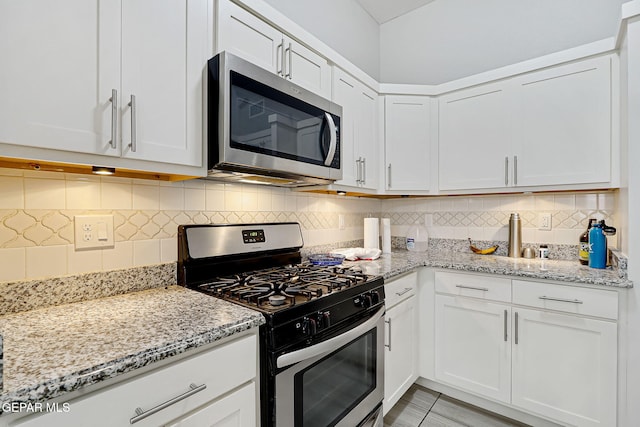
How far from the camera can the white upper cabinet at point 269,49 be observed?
4.24 ft

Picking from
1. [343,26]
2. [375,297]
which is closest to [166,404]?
[375,297]

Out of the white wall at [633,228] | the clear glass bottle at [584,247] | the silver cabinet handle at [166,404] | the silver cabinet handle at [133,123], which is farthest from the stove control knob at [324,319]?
the clear glass bottle at [584,247]

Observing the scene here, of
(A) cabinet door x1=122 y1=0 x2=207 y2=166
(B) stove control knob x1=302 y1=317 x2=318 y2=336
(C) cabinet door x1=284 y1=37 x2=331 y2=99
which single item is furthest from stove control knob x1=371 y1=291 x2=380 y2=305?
(C) cabinet door x1=284 y1=37 x2=331 y2=99

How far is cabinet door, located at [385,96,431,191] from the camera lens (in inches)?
93.5

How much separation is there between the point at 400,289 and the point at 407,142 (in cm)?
114

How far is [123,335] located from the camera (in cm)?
83

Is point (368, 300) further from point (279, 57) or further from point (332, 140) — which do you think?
point (279, 57)

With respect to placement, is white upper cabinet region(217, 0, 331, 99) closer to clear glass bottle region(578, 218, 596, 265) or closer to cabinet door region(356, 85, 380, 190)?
cabinet door region(356, 85, 380, 190)

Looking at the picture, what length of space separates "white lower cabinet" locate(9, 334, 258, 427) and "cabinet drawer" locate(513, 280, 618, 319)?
156 centimetres

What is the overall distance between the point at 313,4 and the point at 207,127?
67.5 inches

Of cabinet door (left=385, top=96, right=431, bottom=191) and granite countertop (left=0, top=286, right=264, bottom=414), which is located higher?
cabinet door (left=385, top=96, right=431, bottom=191)

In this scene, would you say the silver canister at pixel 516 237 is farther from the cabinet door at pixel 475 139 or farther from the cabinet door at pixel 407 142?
the cabinet door at pixel 407 142

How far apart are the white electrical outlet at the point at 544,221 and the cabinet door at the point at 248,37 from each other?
201cm

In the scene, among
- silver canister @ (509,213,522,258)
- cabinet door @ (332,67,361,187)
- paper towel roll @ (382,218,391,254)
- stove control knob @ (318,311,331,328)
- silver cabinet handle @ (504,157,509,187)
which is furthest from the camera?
paper towel roll @ (382,218,391,254)
